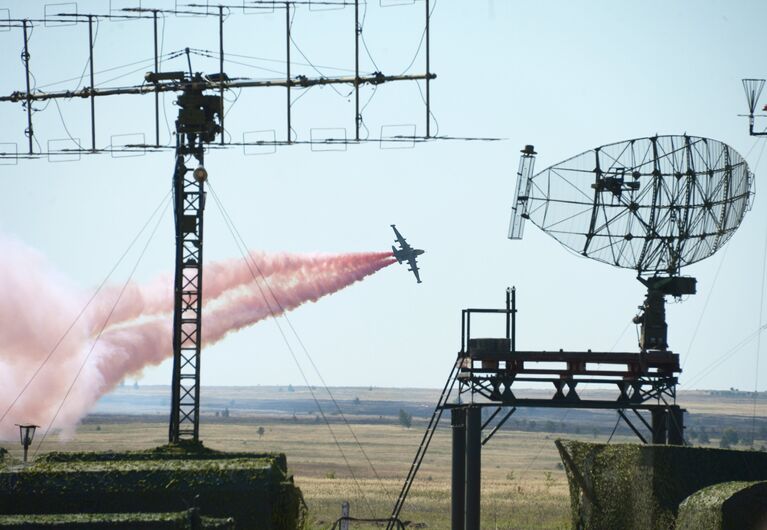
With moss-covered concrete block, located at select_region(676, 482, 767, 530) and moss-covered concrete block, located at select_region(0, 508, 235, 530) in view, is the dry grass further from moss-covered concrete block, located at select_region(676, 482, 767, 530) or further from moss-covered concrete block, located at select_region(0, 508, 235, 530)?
moss-covered concrete block, located at select_region(676, 482, 767, 530)

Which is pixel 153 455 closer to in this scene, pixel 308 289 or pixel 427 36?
pixel 427 36

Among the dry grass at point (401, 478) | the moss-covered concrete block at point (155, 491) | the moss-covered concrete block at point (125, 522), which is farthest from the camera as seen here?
the dry grass at point (401, 478)

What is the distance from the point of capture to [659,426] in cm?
5597

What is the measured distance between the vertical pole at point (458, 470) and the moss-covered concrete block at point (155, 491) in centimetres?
903

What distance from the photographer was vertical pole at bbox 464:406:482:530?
53344 mm

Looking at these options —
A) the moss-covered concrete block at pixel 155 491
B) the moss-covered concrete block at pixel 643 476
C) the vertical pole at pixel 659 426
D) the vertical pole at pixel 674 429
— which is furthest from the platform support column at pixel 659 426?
the moss-covered concrete block at pixel 155 491

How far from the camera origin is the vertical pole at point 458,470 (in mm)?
55219

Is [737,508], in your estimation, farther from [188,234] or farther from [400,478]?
[400,478]

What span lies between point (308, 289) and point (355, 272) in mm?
3936

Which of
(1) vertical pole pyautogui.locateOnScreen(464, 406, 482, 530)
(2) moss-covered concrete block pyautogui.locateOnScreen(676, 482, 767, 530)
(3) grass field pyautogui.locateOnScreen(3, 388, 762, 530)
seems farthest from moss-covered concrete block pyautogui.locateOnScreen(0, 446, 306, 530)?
(3) grass field pyautogui.locateOnScreen(3, 388, 762, 530)

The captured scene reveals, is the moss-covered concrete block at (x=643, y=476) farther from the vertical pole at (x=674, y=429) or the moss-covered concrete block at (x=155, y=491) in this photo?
the moss-covered concrete block at (x=155, y=491)

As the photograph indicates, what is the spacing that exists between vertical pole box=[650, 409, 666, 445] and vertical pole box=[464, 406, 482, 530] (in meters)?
7.02

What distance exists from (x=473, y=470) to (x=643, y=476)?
780 centimetres

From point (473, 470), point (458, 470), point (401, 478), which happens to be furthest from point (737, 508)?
point (401, 478)
